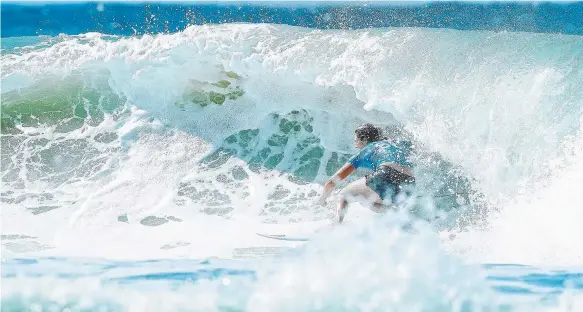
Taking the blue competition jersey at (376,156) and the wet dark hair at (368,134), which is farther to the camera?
the wet dark hair at (368,134)

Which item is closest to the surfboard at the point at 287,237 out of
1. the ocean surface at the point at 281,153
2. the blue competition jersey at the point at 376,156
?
the ocean surface at the point at 281,153

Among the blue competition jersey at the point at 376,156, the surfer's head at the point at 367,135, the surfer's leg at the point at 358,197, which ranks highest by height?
the surfer's head at the point at 367,135

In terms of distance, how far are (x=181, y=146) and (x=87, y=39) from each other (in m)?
1.95

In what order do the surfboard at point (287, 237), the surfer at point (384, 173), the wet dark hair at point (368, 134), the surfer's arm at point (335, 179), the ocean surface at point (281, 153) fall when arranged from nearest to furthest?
the ocean surface at point (281, 153) < the surfer's arm at point (335, 179) < the surfer at point (384, 173) < the wet dark hair at point (368, 134) < the surfboard at point (287, 237)

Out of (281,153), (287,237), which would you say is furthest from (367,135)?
(281,153)

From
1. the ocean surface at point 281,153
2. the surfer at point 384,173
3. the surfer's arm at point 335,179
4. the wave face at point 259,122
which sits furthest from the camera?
the wave face at point 259,122

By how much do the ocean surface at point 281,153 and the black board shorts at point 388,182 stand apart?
20 centimetres

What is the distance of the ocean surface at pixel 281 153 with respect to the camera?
5.03 meters

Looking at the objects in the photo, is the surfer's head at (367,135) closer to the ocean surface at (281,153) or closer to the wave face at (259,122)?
the ocean surface at (281,153)

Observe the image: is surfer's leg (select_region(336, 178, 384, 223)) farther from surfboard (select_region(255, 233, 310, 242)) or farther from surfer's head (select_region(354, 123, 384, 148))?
surfboard (select_region(255, 233, 310, 242))

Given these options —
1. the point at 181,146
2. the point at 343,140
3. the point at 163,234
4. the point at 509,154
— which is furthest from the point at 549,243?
the point at 181,146

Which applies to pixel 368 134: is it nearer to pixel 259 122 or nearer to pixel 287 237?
pixel 287 237

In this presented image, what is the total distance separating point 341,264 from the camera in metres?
5.07

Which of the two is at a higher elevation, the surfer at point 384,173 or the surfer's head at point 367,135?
the surfer's head at point 367,135
